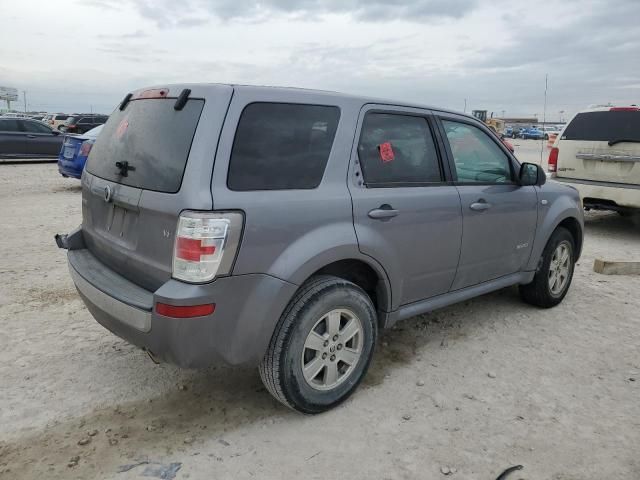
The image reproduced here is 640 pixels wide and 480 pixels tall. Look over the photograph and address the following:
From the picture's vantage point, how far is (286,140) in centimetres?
298

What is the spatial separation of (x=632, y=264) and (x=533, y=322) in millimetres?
2242

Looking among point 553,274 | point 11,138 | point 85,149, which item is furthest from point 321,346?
point 11,138

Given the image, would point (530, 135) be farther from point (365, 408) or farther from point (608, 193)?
point (365, 408)

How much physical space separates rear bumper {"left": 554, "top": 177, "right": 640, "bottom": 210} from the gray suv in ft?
15.7

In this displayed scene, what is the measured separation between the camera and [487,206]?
13.3ft

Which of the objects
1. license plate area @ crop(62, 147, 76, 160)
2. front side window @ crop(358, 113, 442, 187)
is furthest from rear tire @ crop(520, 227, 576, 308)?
license plate area @ crop(62, 147, 76, 160)

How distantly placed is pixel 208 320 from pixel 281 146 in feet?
3.27

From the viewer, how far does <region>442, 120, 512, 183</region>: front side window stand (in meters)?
4.00

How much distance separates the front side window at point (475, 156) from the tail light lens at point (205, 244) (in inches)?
79.2

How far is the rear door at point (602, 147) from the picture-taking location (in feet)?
25.0

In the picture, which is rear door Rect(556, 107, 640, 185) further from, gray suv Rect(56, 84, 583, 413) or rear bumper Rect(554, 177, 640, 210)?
gray suv Rect(56, 84, 583, 413)

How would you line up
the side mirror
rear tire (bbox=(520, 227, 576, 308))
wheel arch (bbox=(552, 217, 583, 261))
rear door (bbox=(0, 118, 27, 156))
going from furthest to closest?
rear door (bbox=(0, 118, 27, 156))
wheel arch (bbox=(552, 217, 583, 261))
rear tire (bbox=(520, 227, 576, 308))
the side mirror

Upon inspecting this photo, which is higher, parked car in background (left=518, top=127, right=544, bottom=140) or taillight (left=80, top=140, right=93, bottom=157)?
parked car in background (left=518, top=127, right=544, bottom=140)

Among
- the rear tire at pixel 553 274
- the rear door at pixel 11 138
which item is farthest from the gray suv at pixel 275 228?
the rear door at pixel 11 138
